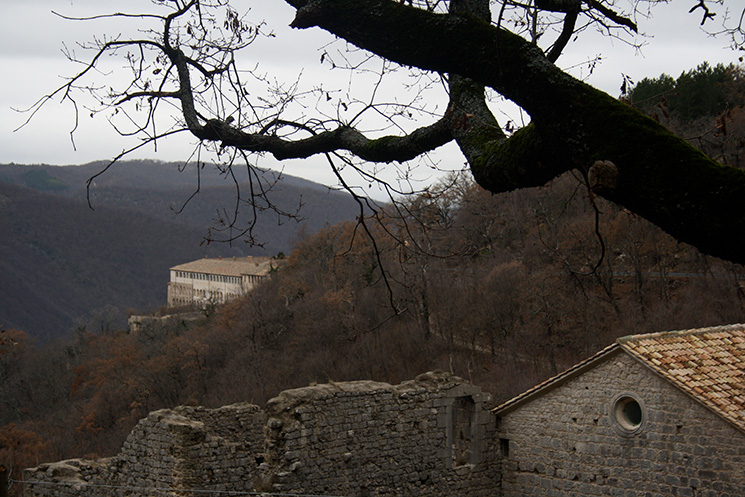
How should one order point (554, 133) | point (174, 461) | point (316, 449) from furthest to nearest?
1. point (316, 449)
2. point (174, 461)
3. point (554, 133)

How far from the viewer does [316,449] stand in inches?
423

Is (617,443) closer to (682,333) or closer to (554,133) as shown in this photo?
(682,333)

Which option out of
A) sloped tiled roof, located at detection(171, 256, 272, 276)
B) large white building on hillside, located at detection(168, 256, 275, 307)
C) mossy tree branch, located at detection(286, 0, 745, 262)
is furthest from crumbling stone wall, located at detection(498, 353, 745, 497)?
large white building on hillside, located at detection(168, 256, 275, 307)

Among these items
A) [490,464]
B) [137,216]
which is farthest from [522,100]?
[137,216]

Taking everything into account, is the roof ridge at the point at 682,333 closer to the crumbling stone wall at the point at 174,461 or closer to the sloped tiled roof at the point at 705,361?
the sloped tiled roof at the point at 705,361

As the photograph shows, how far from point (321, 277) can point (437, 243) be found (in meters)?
7.98

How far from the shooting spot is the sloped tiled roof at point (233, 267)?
7271 centimetres

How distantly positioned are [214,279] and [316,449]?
243ft

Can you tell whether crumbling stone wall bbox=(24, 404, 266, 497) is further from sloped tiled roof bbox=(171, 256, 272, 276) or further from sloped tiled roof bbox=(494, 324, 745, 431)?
sloped tiled roof bbox=(171, 256, 272, 276)

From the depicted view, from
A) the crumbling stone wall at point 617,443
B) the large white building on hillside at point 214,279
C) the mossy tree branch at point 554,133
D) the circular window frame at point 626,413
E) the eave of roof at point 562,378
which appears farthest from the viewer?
the large white building on hillside at point 214,279

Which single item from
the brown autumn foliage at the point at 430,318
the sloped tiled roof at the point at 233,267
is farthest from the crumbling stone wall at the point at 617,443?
the sloped tiled roof at the point at 233,267

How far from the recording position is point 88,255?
122 meters

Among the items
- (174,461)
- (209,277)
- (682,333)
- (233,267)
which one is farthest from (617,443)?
(209,277)

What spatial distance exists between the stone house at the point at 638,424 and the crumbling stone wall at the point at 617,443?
0.05 feet
